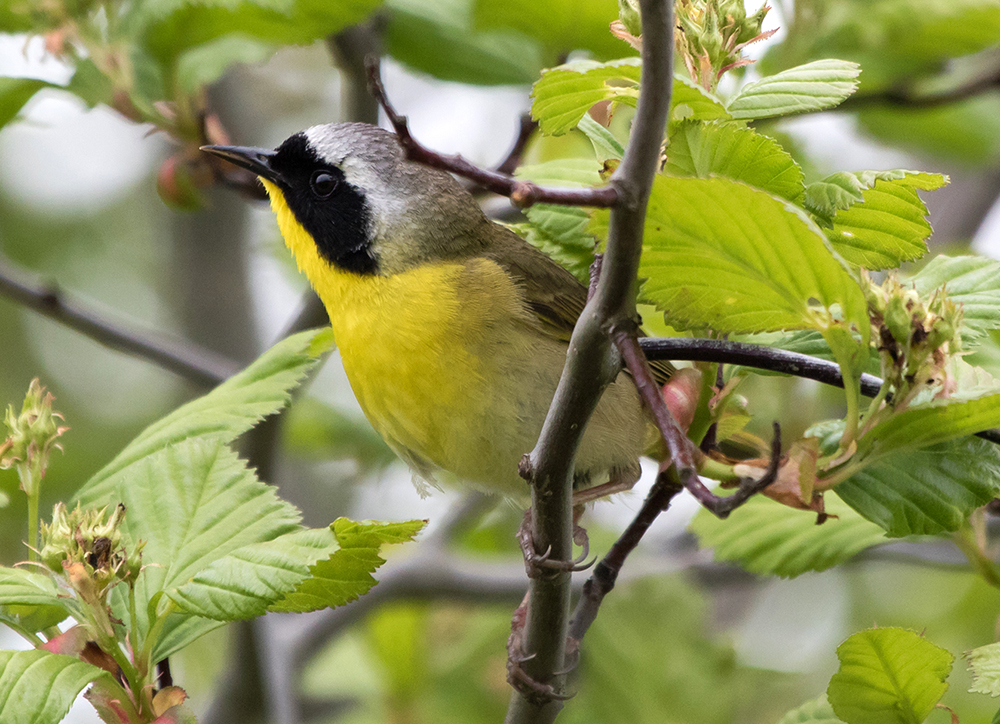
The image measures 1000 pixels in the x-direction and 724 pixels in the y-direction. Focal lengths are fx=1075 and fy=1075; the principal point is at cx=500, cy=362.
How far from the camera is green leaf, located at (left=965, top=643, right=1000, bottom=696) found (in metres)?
1.61

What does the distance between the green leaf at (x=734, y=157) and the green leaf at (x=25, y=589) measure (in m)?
1.17

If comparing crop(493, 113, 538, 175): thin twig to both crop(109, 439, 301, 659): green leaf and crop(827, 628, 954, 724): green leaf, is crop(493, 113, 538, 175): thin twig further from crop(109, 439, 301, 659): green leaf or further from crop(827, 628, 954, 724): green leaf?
crop(827, 628, 954, 724): green leaf

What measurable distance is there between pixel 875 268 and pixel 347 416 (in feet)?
9.65

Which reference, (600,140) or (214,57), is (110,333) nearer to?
(214,57)

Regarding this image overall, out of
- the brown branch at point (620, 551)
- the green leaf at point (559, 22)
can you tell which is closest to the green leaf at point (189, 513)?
the brown branch at point (620, 551)

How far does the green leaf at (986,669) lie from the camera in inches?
63.4

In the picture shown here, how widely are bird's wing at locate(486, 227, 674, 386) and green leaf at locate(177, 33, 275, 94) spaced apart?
3.17 ft

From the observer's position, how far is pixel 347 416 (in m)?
4.44

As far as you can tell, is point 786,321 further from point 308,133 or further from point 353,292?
point 308,133

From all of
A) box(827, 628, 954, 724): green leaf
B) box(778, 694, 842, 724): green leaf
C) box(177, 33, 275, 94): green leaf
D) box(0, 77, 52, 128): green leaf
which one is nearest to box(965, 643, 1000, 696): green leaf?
box(827, 628, 954, 724): green leaf

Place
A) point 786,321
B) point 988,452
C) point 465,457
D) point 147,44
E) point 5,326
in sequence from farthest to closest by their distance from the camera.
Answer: point 5,326 → point 147,44 → point 465,457 → point 988,452 → point 786,321

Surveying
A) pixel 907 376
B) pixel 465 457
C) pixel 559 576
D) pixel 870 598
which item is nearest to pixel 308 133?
pixel 465 457

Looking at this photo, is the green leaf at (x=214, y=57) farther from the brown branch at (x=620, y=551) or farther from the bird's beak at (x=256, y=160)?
the brown branch at (x=620, y=551)

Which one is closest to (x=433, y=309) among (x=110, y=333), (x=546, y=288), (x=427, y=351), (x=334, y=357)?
(x=427, y=351)
